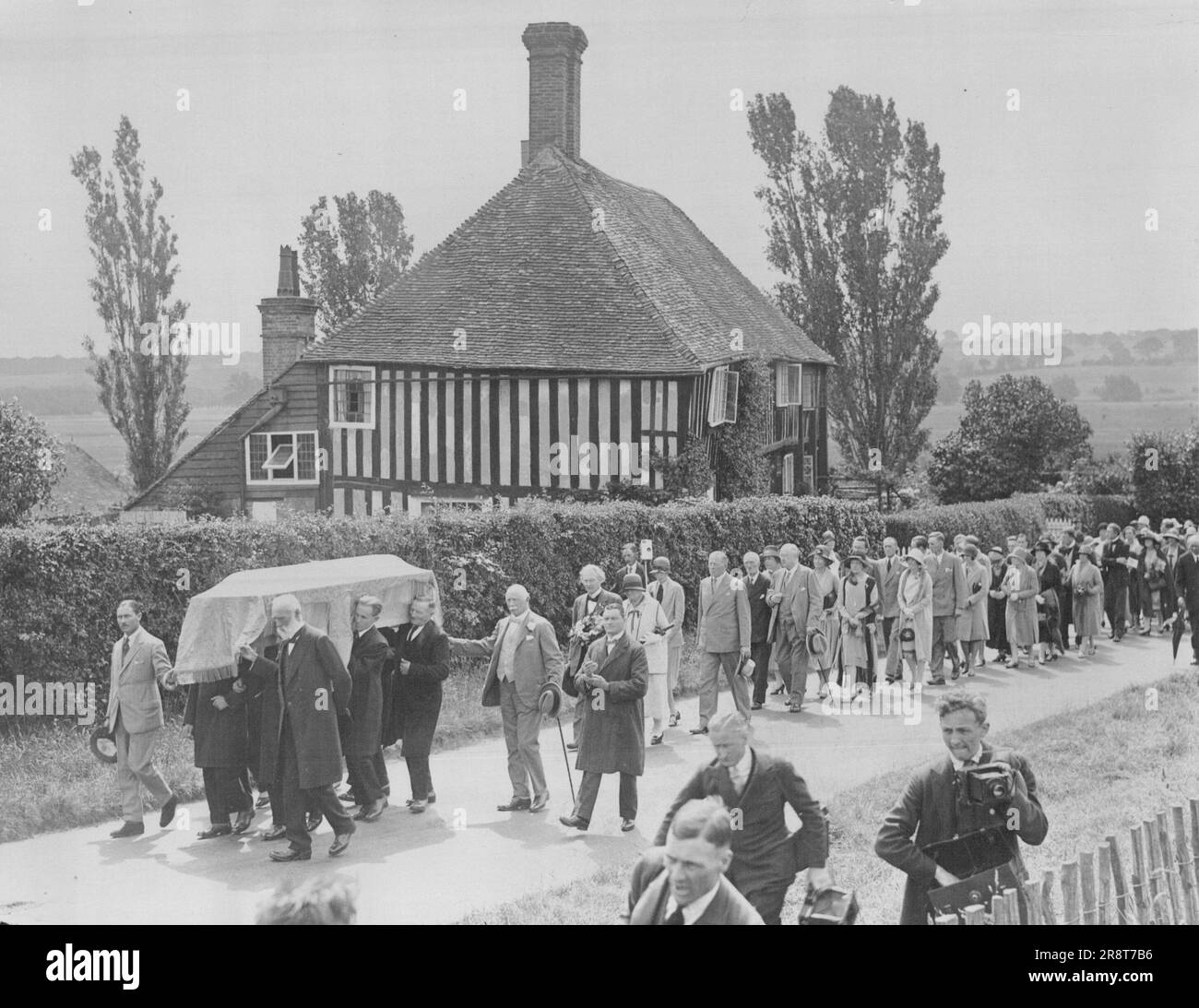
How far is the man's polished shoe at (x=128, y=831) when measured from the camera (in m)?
7.22

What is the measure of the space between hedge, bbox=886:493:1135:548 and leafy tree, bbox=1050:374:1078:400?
252 inches

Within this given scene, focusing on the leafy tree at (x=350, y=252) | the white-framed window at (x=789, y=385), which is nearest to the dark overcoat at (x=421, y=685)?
the leafy tree at (x=350, y=252)

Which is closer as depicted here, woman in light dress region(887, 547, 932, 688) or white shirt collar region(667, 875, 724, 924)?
white shirt collar region(667, 875, 724, 924)

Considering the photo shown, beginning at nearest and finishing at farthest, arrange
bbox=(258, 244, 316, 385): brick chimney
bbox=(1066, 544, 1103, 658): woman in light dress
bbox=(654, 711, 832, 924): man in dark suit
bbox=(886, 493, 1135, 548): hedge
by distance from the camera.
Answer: bbox=(654, 711, 832, 924): man in dark suit, bbox=(1066, 544, 1103, 658): woman in light dress, bbox=(258, 244, 316, 385): brick chimney, bbox=(886, 493, 1135, 548): hedge

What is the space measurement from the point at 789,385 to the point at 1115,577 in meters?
5.25

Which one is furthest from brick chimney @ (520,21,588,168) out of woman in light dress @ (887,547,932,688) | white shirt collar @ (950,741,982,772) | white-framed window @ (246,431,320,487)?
white-framed window @ (246,431,320,487)

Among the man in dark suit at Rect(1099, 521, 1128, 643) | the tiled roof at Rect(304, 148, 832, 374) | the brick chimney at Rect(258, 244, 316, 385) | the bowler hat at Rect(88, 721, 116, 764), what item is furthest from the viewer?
the brick chimney at Rect(258, 244, 316, 385)

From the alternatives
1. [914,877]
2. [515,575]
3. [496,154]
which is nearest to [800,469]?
[515,575]

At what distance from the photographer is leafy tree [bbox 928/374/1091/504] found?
1358cm

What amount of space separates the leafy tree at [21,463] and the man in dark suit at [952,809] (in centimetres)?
1208

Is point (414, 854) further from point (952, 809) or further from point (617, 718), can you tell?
point (952, 809)

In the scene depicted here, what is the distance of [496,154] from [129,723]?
508cm

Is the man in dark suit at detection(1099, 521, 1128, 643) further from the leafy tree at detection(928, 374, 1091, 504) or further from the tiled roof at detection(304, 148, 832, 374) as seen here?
the tiled roof at detection(304, 148, 832, 374)
